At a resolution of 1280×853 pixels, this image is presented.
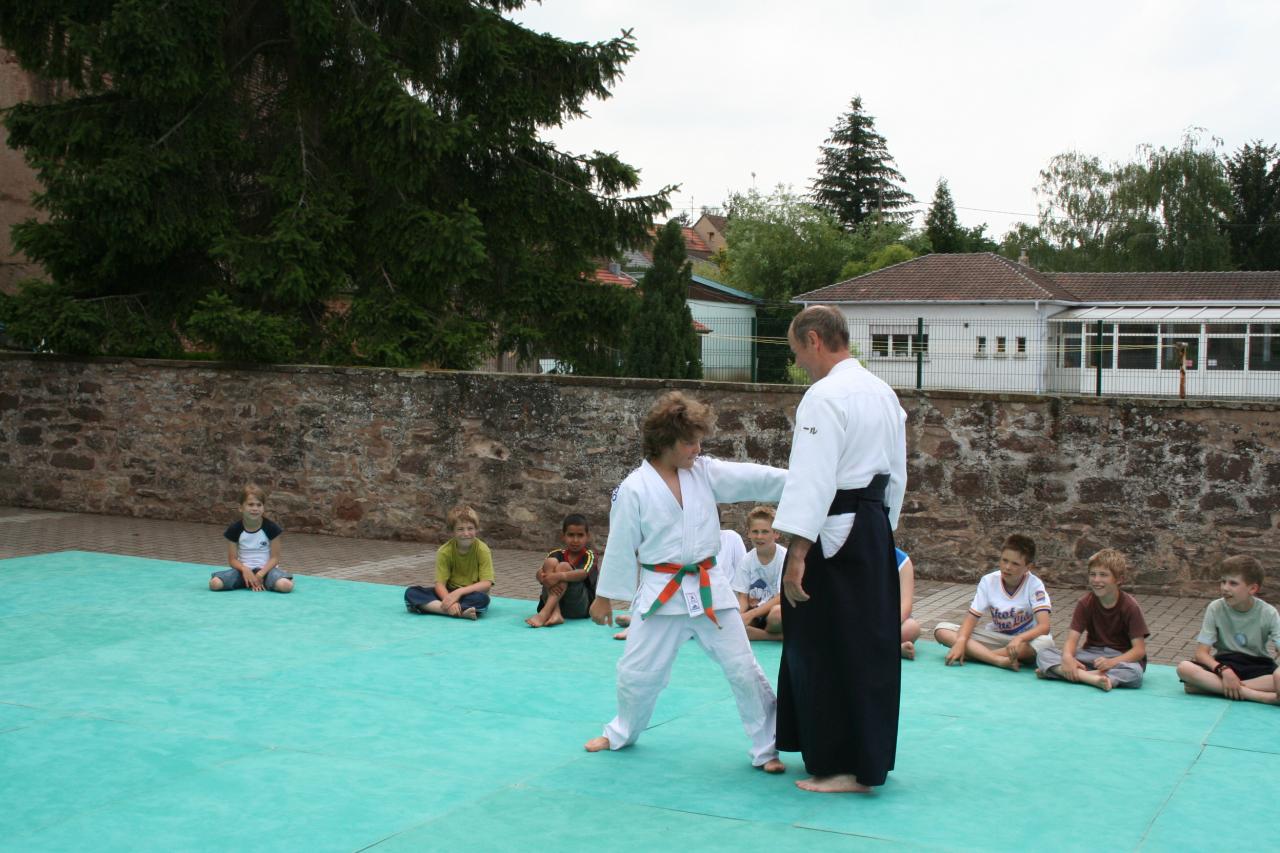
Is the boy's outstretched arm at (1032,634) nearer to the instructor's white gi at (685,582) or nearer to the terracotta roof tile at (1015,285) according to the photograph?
the instructor's white gi at (685,582)

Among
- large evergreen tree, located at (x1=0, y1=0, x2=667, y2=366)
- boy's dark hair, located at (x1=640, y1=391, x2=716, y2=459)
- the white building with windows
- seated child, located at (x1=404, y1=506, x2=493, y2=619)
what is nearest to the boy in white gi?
boy's dark hair, located at (x1=640, y1=391, x2=716, y2=459)

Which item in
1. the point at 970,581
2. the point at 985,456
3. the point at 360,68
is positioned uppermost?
the point at 360,68

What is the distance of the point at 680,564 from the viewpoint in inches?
203

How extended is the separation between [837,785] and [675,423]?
5.08 ft

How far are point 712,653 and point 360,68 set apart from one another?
11007 mm

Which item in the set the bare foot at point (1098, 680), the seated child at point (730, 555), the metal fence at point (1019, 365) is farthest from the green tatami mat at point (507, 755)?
the metal fence at point (1019, 365)

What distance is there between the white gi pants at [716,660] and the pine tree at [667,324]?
14881 mm

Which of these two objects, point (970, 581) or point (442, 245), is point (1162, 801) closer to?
point (970, 581)

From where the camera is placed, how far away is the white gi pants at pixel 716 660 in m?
5.13

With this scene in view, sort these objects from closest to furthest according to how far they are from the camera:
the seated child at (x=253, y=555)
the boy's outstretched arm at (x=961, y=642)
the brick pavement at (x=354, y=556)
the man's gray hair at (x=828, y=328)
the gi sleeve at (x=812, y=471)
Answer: the gi sleeve at (x=812, y=471) < the man's gray hair at (x=828, y=328) < the boy's outstretched arm at (x=961, y=642) < the brick pavement at (x=354, y=556) < the seated child at (x=253, y=555)

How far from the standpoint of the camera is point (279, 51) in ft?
50.2

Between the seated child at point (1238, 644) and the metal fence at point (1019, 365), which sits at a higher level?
the metal fence at point (1019, 365)

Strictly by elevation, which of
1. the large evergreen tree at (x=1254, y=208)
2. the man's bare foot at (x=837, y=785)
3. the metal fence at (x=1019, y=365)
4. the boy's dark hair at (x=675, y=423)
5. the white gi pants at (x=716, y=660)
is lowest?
the man's bare foot at (x=837, y=785)

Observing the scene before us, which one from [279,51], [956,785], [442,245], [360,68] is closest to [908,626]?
[956,785]
